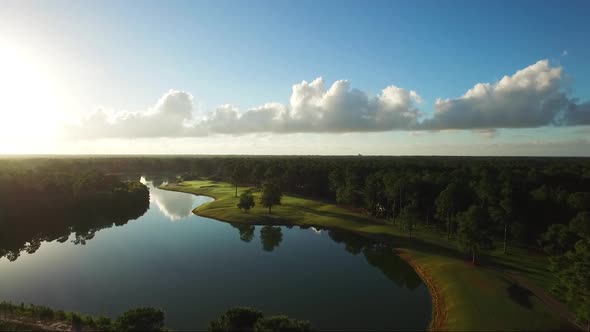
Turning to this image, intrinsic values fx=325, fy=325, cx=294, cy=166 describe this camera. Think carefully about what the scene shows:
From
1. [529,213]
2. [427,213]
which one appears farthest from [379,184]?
[529,213]

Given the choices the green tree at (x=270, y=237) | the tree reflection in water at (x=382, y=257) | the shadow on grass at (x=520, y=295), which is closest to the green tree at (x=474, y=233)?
the shadow on grass at (x=520, y=295)

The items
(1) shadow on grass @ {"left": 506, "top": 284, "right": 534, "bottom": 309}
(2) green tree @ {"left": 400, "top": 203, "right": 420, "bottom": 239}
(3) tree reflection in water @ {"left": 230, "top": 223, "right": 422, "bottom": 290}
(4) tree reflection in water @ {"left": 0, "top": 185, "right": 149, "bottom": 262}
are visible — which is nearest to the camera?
(1) shadow on grass @ {"left": 506, "top": 284, "right": 534, "bottom": 309}

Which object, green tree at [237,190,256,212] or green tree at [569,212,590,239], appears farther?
green tree at [237,190,256,212]

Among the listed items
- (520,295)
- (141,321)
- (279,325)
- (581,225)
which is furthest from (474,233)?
(141,321)

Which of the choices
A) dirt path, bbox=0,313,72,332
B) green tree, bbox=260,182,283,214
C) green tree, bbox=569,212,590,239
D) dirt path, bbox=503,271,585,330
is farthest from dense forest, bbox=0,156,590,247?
dirt path, bbox=0,313,72,332

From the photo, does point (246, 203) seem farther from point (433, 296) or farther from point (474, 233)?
point (433, 296)

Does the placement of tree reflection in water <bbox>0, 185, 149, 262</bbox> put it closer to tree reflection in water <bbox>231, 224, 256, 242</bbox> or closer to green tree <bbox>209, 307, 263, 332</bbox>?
tree reflection in water <bbox>231, 224, 256, 242</bbox>

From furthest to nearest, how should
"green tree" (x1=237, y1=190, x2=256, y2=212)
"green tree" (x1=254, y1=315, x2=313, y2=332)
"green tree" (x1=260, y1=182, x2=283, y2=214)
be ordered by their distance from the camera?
"green tree" (x1=260, y1=182, x2=283, y2=214) → "green tree" (x1=237, y1=190, x2=256, y2=212) → "green tree" (x1=254, y1=315, x2=313, y2=332)
